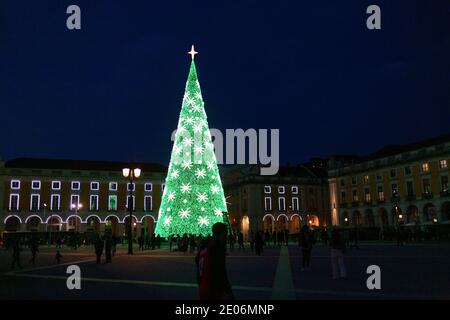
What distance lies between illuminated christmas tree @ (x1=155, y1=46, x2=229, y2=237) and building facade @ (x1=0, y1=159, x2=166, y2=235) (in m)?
41.8

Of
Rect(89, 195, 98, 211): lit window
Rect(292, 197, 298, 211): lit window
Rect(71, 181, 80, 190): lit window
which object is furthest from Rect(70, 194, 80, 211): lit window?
Rect(292, 197, 298, 211): lit window

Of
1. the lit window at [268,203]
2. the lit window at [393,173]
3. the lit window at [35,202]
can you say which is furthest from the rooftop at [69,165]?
the lit window at [393,173]

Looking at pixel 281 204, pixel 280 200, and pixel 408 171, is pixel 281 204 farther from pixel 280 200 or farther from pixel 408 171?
pixel 408 171

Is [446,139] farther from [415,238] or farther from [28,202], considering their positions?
[28,202]

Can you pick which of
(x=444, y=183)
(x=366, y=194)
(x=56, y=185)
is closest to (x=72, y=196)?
(x=56, y=185)

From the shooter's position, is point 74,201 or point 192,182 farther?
point 74,201

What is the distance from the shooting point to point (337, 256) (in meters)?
12.0

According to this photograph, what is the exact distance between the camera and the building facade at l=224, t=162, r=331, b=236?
74188 millimetres

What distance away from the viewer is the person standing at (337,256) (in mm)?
11977

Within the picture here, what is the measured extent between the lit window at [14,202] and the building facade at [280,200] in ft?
118

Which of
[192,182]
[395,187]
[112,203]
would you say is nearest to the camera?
[192,182]

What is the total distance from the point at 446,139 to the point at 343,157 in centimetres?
3286

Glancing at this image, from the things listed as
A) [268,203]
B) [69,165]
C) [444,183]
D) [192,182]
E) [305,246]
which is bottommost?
[305,246]

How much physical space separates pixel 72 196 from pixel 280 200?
115ft
